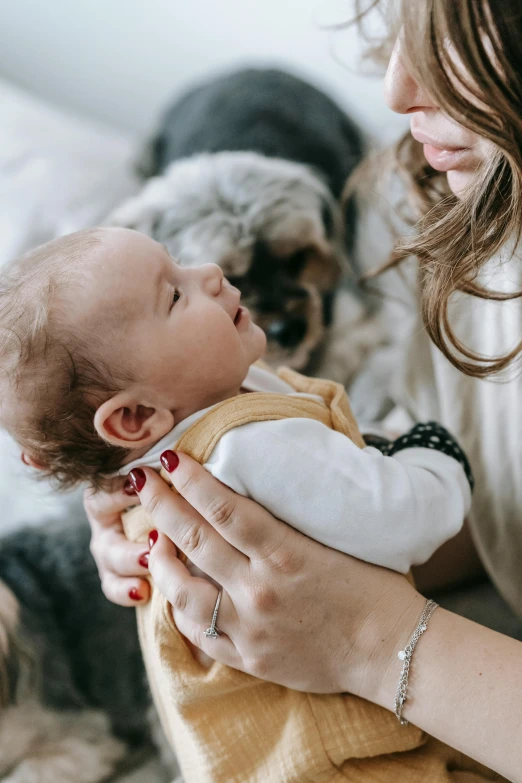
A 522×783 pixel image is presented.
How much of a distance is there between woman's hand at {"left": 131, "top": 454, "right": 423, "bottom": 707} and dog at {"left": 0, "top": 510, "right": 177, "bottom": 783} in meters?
0.33

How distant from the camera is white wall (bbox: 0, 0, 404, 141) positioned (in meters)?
1.39

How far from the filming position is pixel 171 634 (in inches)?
27.7

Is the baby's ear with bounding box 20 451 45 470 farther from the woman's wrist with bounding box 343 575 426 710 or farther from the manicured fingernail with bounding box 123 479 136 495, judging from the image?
the woman's wrist with bounding box 343 575 426 710

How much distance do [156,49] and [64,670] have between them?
139cm

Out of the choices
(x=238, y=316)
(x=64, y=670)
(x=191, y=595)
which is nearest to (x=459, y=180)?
(x=238, y=316)

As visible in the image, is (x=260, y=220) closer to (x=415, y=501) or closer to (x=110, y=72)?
(x=415, y=501)

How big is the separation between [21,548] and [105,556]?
24 cm

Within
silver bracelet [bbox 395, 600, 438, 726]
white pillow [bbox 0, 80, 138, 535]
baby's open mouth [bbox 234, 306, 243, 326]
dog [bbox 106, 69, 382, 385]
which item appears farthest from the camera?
white pillow [bbox 0, 80, 138, 535]

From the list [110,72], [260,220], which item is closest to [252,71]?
[260,220]

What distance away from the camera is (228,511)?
63cm

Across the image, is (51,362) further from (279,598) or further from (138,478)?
(279,598)

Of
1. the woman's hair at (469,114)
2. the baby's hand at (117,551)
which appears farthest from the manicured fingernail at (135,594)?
the woman's hair at (469,114)

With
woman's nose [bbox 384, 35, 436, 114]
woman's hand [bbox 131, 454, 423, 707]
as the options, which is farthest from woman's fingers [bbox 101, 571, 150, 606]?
woman's nose [bbox 384, 35, 436, 114]

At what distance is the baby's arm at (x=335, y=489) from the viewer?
624mm
